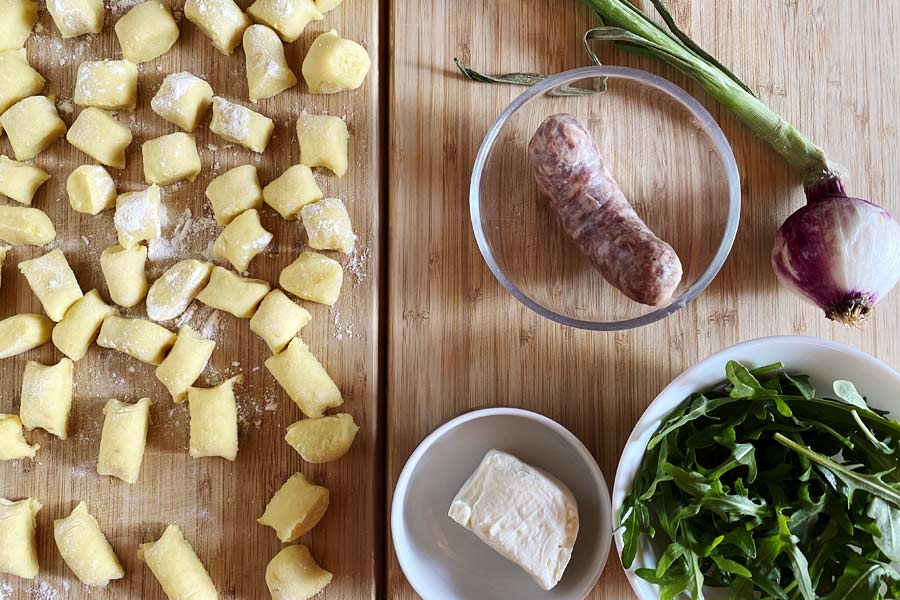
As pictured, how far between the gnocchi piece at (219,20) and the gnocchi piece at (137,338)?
1.32ft

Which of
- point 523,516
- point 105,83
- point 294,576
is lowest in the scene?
point 294,576

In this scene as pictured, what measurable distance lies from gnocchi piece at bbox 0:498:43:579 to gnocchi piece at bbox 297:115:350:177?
24.6 inches

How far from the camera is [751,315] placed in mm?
1044

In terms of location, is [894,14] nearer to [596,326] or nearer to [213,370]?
[596,326]

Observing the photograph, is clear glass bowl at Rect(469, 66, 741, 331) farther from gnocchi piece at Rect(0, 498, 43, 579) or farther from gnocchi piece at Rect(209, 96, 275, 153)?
gnocchi piece at Rect(0, 498, 43, 579)

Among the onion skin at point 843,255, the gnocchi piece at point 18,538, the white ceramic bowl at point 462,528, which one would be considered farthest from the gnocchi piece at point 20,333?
the onion skin at point 843,255

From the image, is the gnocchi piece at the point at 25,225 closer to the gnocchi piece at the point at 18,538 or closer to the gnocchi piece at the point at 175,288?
the gnocchi piece at the point at 175,288

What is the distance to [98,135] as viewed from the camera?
41.7 inches

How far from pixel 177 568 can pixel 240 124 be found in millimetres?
603

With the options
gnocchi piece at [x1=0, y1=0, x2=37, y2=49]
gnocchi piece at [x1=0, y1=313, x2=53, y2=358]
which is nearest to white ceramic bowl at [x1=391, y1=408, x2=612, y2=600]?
gnocchi piece at [x1=0, y1=313, x2=53, y2=358]

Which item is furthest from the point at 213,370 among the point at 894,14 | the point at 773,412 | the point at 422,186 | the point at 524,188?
the point at 894,14

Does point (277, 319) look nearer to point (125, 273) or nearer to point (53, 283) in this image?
point (125, 273)

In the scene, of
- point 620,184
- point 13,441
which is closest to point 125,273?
point 13,441

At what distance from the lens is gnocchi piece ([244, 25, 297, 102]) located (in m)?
1.05
